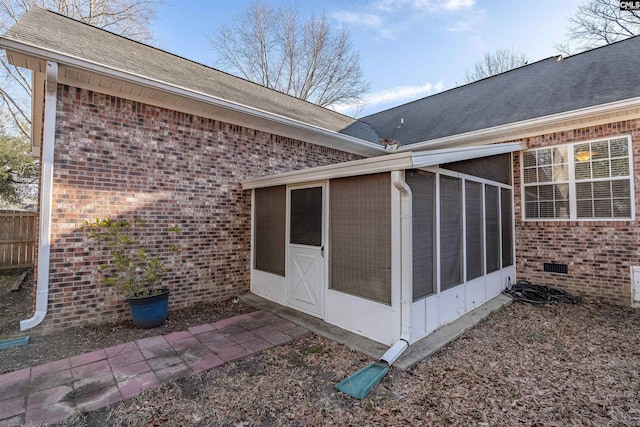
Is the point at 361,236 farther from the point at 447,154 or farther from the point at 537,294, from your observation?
the point at 537,294

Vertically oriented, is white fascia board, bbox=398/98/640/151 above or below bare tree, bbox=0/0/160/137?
below

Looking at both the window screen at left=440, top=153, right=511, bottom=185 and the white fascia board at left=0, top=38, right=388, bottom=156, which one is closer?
the white fascia board at left=0, top=38, right=388, bottom=156

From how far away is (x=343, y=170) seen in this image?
389 cm

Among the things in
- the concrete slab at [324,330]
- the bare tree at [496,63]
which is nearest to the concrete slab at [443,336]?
the concrete slab at [324,330]

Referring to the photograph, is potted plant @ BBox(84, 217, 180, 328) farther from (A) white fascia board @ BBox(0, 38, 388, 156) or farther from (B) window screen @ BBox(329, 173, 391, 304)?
(B) window screen @ BBox(329, 173, 391, 304)

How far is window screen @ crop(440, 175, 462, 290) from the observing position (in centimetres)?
414

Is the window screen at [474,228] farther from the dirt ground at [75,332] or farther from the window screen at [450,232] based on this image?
the dirt ground at [75,332]

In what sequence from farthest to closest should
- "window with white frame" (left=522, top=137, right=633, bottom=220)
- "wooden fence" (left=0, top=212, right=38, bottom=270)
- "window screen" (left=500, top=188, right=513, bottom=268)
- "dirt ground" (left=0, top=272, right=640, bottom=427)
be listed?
"wooden fence" (left=0, top=212, right=38, bottom=270) < "window screen" (left=500, top=188, right=513, bottom=268) < "window with white frame" (left=522, top=137, right=633, bottom=220) < "dirt ground" (left=0, top=272, right=640, bottom=427)

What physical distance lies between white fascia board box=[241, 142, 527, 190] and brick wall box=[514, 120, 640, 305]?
5.38 feet

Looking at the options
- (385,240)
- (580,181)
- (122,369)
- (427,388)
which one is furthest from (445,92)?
(122,369)

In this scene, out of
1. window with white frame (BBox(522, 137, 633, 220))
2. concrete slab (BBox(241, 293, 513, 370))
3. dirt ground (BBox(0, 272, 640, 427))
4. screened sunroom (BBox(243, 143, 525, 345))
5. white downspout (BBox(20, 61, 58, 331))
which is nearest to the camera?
dirt ground (BBox(0, 272, 640, 427))

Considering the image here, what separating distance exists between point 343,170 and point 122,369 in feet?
10.8

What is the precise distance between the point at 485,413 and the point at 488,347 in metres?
1.41

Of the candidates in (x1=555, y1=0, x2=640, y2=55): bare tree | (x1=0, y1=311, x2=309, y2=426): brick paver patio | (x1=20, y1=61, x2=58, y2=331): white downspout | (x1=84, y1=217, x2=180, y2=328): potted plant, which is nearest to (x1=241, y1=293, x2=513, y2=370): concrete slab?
(x1=0, y1=311, x2=309, y2=426): brick paver patio
